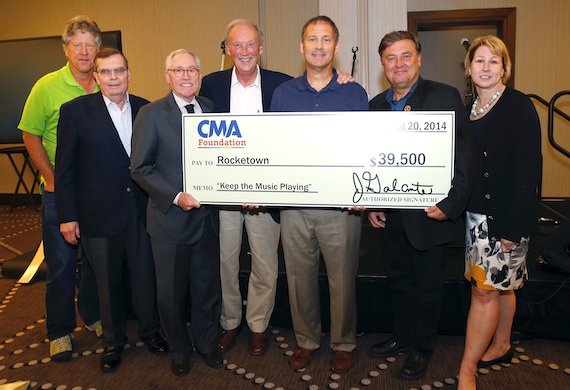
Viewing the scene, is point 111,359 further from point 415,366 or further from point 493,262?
point 493,262

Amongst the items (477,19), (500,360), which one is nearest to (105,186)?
(500,360)

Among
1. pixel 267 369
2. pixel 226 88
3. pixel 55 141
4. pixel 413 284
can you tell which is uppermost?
pixel 226 88

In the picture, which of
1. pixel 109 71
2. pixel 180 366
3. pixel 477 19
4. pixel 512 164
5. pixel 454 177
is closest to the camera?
pixel 512 164

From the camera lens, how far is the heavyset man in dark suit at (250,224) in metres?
2.36

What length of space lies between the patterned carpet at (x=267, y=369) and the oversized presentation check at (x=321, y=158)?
2.68 feet

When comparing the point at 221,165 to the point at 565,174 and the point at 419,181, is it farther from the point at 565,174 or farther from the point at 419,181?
the point at 565,174

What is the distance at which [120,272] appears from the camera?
2.40m

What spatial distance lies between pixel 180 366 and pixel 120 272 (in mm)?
542

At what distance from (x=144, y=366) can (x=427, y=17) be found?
468 centimetres

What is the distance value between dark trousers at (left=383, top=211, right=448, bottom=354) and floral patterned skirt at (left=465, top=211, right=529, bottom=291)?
8.8 inches

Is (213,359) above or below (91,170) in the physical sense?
below

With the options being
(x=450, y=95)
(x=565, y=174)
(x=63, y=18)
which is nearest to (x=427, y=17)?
(x=565, y=174)

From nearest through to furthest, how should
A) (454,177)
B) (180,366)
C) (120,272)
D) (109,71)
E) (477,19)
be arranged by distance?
(454,177), (109,71), (180,366), (120,272), (477,19)

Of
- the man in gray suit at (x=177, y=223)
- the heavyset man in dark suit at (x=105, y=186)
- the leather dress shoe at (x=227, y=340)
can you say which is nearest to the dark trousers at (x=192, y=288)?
the man in gray suit at (x=177, y=223)
